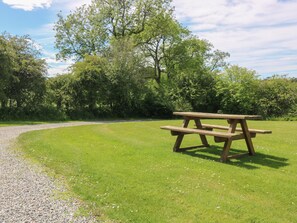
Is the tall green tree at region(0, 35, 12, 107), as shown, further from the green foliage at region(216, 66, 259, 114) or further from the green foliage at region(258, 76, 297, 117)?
the green foliage at region(258, 76, 297, 117)

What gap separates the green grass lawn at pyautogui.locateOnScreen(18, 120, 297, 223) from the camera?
4059mm

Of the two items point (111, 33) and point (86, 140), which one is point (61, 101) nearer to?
point (86, 140)

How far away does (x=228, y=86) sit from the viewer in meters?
27.8

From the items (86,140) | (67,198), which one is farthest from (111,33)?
(67,198)

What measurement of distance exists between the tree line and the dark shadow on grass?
13082 millimetres

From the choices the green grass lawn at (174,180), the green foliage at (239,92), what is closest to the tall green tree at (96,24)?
the green foliage at (239,92)

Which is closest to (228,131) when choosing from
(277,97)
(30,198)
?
(30,198)

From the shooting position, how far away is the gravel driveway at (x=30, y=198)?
3.81 meters

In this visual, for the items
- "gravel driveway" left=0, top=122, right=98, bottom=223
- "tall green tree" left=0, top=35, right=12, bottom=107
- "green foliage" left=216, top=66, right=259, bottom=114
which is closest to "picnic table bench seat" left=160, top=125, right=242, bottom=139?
"gravel driveway" left=0, top=122, right=98, bottom=223

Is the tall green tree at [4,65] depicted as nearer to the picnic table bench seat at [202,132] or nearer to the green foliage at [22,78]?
the green foliage at [22,78]

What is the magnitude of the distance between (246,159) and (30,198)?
5079mm

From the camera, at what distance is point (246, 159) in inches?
289

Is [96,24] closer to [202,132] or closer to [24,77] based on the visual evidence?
[24,77]

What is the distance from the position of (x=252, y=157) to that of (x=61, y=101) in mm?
15224
